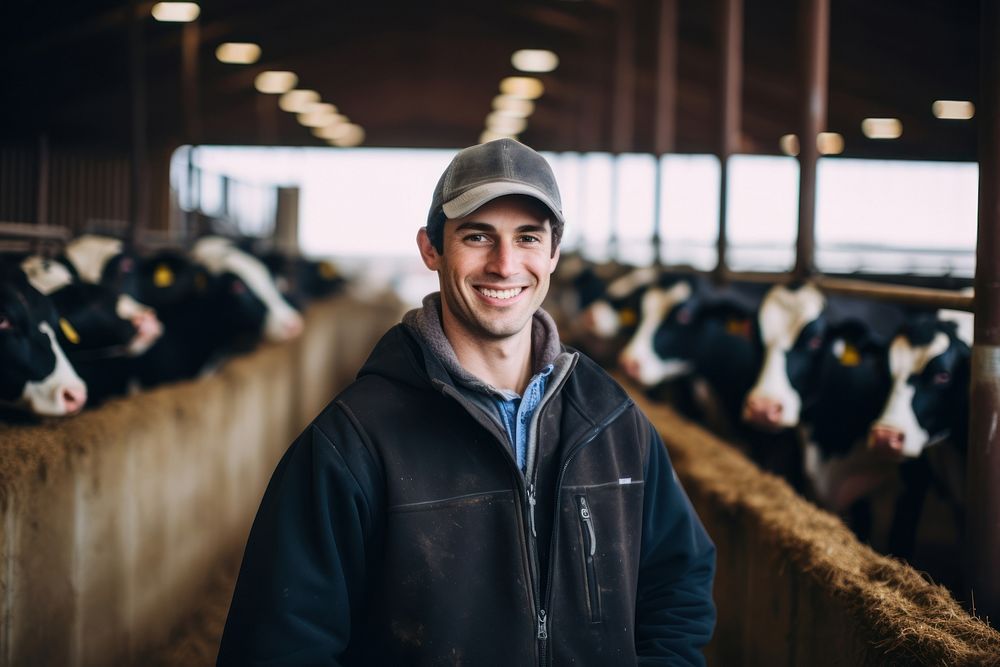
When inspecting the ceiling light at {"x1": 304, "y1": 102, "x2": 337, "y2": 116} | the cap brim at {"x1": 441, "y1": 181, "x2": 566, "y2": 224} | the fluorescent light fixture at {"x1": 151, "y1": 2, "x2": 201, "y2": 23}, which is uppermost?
the ceiling light at {"x1": 304, "y1": 102, "x2": 337, "y2": 116}

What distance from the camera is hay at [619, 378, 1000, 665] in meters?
2.23

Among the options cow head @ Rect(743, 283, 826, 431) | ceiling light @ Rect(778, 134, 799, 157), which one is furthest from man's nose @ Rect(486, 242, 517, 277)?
ceiling light @ Rect(778, 134, 799, 157)

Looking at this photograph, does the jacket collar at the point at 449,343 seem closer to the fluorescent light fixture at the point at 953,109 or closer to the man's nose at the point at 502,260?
the man's nose at the point at 502,260

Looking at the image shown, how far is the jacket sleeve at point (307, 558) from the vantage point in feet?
6.07

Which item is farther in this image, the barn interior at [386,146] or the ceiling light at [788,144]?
the ceiling light at [788,144]

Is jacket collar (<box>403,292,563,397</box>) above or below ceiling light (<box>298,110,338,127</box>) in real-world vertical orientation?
below

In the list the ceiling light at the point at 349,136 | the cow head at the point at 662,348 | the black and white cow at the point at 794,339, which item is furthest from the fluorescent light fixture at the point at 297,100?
the black and white cow at the point at 794,339

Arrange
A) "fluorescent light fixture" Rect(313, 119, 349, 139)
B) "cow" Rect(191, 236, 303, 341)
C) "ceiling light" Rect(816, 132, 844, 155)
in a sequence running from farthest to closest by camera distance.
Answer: "fluorescent light fixture" Rect(313, 119, 349, 139)
"ceiling light" Rect(816, 132, 844, 155)
"cow" Rect(191, 236, 303, 341)

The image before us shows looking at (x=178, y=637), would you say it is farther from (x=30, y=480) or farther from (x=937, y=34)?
(x=937, y=34)

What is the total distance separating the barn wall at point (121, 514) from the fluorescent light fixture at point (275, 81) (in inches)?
431

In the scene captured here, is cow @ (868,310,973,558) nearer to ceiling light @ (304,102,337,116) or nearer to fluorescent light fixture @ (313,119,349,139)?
ceiling light @ (304,102,337,116)

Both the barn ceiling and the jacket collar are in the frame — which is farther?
the barn ceiling

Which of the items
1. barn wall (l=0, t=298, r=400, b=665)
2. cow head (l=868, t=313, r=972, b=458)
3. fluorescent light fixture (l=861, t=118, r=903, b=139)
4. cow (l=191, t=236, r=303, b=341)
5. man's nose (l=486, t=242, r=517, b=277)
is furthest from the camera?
fluorescent light fixture (l=861, t=118, r=903, b=139)

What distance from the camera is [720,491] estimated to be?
3.77 metres
